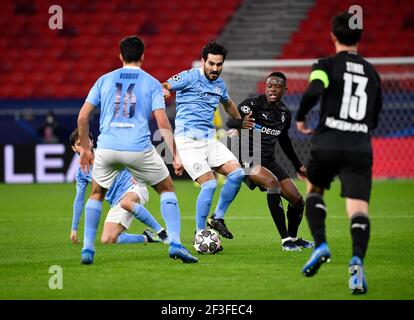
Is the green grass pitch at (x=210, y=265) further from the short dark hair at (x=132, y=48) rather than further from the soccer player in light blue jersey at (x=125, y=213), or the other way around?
the short dark hair at (x=132, y=48)

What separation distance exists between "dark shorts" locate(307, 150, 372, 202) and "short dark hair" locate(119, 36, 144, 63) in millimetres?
2060

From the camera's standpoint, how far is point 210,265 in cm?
848

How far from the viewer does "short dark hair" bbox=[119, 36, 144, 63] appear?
8.16 metres

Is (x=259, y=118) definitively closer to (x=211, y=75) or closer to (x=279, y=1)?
(x=211, y=75)

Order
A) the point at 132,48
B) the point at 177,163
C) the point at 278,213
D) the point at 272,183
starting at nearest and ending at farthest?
the point at 132,48 → the point at 177,163 → the point at 278,213 → the point at 272,183

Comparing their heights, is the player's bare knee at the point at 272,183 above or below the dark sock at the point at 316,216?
above

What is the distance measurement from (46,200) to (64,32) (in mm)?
11481

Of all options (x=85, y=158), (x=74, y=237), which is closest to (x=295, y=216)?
(x=74, y=237)

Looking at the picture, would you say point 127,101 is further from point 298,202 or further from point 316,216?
point 298,202

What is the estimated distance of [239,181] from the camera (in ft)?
32.9

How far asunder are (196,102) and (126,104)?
1.87m

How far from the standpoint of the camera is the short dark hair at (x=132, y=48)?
816 centimetres

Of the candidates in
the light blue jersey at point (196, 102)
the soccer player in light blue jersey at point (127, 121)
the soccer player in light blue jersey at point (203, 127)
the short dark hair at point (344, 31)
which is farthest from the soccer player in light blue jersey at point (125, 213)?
the short dark hair at point (344, 31)

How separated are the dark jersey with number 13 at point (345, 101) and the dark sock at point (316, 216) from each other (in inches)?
16.0
